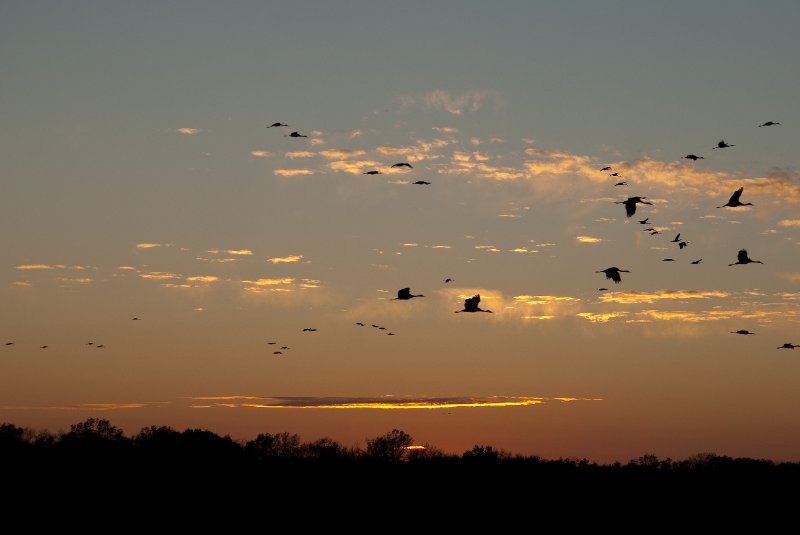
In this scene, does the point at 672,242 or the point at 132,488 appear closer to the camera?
the point at 672,242

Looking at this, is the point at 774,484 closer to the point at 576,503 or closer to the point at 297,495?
the point at 576,503

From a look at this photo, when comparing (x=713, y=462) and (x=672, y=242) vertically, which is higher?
(x=672, y=242)

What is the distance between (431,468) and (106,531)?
5105 cm

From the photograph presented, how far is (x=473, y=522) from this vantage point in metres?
112

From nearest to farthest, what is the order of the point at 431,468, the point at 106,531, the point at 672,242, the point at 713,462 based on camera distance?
the point at 672,242 → the point at 106,531 → the point at 431,468 → the point at 713,462

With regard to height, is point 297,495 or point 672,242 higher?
point 672,242

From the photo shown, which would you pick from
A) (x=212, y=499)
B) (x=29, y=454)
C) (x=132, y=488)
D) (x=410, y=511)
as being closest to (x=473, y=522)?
(x=410, y=511)

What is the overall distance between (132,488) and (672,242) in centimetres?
7086

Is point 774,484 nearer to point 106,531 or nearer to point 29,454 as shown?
point 106,531

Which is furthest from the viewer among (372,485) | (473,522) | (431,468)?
(431,468)

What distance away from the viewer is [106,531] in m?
98.2

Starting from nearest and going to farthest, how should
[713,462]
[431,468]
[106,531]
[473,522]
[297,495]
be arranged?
[106,531]
[473,522]
[297,495]
[431,468]
[713,462]

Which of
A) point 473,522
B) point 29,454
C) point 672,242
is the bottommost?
point 473,522

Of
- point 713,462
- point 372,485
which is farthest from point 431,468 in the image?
point 713,462
